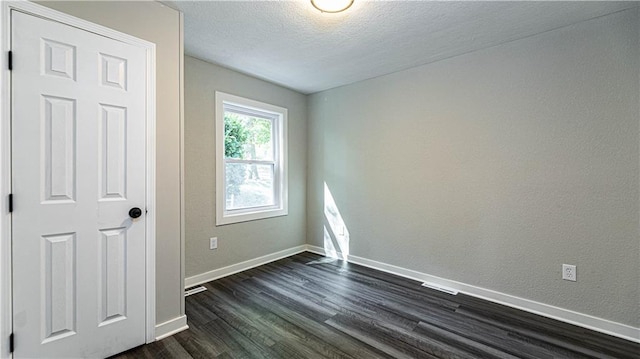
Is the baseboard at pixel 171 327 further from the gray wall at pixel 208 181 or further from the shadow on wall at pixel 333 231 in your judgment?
the shadow on wall at pixel 333 231

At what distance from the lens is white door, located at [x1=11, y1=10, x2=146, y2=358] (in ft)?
4.63

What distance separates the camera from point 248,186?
3.47 m

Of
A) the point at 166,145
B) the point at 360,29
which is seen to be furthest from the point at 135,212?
the point at 360,29

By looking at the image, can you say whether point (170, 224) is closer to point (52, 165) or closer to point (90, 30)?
point (52, 165)

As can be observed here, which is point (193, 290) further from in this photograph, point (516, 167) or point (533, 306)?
point (516, 167)

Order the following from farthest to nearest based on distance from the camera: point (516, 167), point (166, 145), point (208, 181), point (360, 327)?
point (208, 181), point (516, 167), point (360, 327), point (166, 145)

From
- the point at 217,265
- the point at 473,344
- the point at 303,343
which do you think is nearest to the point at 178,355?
the point at 303,343

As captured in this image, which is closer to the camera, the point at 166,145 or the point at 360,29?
the point at 166,145

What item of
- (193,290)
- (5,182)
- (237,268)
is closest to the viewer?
(5,182)

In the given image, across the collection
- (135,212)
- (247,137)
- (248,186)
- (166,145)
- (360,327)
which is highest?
(247,137)

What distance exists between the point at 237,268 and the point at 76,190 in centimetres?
196

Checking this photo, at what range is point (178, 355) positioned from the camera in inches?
67.2

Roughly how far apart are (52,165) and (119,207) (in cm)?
40

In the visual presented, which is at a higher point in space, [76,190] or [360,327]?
[76,190]
